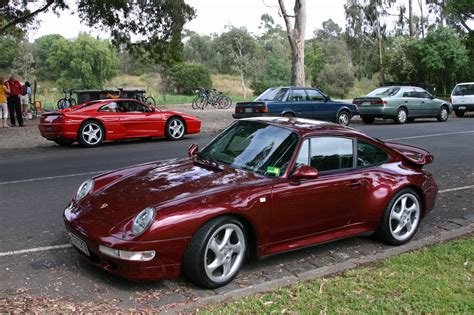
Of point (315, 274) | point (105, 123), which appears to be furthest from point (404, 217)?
point (105, 123)

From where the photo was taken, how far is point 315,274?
4.52 metres

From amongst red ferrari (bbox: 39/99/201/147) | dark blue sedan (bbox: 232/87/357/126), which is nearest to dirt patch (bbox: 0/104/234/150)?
red ferrari (bbox: 39/99/201/147)

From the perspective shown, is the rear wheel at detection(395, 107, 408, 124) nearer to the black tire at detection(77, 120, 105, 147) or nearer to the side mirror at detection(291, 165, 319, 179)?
the black tire at detection(77, 120, 105, 147)

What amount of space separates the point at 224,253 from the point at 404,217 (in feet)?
7.67

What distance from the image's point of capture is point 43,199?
7293mm

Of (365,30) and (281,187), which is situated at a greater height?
(365,30)

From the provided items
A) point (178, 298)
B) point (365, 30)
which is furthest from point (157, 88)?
point (178, 298)

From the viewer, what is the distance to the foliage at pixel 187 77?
51.9 m

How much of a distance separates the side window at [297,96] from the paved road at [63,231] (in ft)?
19.2

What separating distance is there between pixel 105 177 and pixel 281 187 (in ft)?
6.03

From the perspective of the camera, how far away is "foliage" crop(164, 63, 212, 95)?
51875mm

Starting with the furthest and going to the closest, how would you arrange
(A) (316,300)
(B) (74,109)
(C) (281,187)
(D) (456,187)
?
(B) (74,109)
(D) (456,187)
(C) (281,187)
(A) (316,300)

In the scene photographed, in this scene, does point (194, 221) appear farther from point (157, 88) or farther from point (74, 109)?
point (157, 88)

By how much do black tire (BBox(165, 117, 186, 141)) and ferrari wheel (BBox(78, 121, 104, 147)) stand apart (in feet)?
6.46
